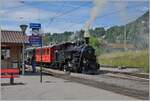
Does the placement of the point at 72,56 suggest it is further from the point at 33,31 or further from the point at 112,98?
the point at 112,98

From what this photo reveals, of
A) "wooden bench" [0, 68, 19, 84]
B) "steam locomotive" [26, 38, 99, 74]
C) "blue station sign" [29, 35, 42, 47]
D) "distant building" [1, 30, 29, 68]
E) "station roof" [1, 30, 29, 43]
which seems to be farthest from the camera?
"steam locomotive" [26, 38, 99, 74]

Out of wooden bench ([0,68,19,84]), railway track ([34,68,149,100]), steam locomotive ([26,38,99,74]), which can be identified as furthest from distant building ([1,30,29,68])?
wooden bench ([0,68,19,84])

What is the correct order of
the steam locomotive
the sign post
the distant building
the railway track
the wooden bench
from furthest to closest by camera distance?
the steam locomotive
the distant building
the sign post
the wooden bench
the railway track

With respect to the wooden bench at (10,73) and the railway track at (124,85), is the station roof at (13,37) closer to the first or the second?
the railway track at (124,85)

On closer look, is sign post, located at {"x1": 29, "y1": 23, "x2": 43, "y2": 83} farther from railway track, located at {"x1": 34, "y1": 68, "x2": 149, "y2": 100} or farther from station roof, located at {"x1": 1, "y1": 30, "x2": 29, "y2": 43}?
station roof, located at {"x1": 1, "y1": 30, "x2": 29, "y2": 43}

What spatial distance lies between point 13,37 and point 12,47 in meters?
1.31

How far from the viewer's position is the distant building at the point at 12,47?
3084cm

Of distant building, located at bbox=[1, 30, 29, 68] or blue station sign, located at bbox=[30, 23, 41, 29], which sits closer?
blue station sign, located at bbox=[30, 23, 41, 29]

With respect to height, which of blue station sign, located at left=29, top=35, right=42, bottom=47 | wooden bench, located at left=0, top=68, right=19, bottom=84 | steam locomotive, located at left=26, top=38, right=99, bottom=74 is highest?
blue station sign, located at left=29, top=35, right=42, bottom=47

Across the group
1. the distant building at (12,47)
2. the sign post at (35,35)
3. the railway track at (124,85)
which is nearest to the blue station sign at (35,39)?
the sign post at (35,35)

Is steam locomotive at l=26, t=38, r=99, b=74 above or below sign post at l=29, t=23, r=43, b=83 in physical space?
below

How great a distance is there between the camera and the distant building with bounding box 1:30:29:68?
30844 mm

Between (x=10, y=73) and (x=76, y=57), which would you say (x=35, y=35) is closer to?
(x=10, y=73)

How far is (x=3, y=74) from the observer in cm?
2262
